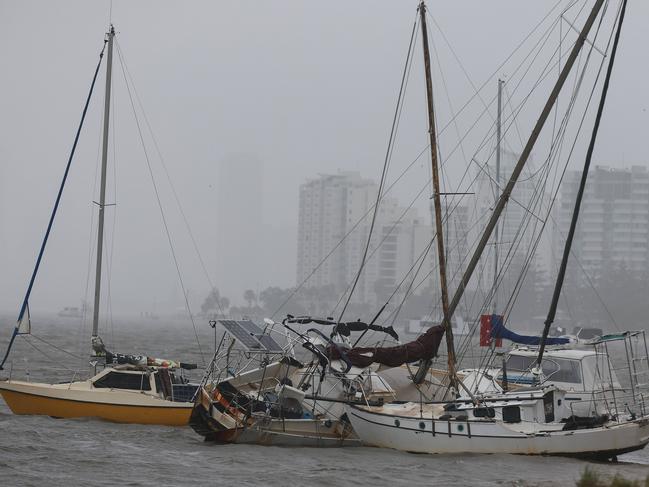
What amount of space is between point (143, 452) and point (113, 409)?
470cm

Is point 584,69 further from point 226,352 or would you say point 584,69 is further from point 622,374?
point 622,374

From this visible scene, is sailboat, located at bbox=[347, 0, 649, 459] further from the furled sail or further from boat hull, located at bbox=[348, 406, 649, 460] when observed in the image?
the furled sail

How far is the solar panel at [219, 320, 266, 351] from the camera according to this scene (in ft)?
107

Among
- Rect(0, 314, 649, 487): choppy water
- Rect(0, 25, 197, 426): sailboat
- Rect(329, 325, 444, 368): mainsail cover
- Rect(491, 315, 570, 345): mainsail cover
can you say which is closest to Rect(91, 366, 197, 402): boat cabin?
Rect(0, 25, 197, 426): sailboat

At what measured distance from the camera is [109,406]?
112ft

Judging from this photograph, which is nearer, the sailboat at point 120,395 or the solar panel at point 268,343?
the solar panel at point 268,343

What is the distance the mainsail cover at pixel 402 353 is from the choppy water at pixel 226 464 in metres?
2.89

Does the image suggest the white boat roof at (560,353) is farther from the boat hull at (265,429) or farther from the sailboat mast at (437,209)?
the boat hull at (265,429)

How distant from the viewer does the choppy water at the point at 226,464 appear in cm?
2638

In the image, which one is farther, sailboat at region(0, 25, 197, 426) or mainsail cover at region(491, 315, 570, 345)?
mainsail cover at region(491, 315, 570, 345)

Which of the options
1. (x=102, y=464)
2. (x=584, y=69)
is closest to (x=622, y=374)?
(x=584, y=69)

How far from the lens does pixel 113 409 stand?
34.2 metres

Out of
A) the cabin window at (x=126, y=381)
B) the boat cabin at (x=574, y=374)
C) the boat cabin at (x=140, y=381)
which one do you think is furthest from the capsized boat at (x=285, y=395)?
the boat cabin at (x=574, y=374)

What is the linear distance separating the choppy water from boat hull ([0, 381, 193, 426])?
1.09 m
